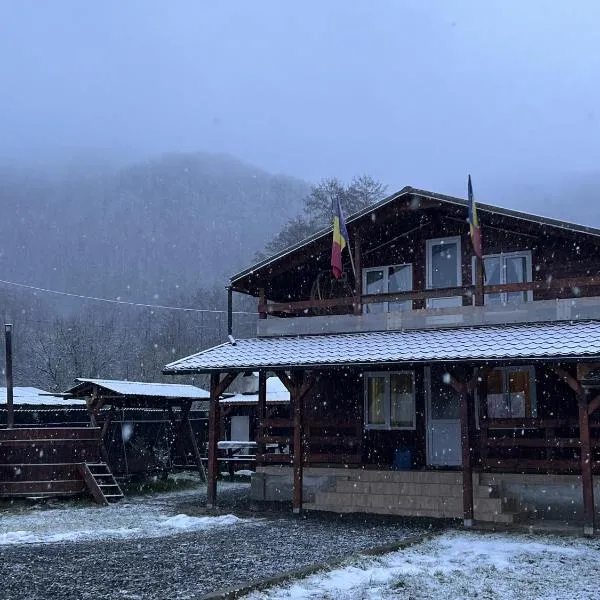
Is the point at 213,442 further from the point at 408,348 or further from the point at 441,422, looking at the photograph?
the point at 441,422

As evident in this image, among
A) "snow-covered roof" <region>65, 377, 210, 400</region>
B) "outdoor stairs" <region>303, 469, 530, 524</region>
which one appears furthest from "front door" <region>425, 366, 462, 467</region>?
"snow-covered roof" <region>65, 377, 210, 400</region>

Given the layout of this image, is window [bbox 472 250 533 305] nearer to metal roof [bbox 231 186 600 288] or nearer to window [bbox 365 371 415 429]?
metal roof [bbox 231 186 600 288]

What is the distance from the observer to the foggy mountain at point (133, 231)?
421ft

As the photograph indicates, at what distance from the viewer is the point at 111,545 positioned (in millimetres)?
11844

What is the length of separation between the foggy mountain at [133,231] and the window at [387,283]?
313 ft

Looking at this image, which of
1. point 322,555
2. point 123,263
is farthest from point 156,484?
point 123,263

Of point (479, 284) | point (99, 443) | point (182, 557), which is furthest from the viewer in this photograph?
point (99, 443)

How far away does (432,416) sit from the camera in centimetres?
1828

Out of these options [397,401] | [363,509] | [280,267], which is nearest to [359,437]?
[397,401]

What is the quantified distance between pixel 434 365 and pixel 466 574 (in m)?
5.15

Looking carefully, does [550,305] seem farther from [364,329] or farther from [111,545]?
[111,545]

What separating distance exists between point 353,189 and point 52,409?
21.3 meters

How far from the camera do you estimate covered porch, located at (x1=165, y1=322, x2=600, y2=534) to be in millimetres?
14242

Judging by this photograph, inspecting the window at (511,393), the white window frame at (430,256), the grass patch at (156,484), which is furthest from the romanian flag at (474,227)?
the grass patch at (156,484)
